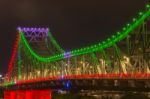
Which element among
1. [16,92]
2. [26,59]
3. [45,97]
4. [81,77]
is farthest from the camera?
[26,59]

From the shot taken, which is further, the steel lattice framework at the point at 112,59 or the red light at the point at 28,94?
the red light at the point at 28,94

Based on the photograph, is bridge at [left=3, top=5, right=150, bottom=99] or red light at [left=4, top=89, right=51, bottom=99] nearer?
bridge at [left=3, top=5, right=150, bottom=99]

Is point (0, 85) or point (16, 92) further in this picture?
point (0, 85)

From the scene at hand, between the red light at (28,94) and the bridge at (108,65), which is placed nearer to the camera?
the bridge at (108,65)

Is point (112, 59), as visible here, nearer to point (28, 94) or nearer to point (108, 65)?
point (108, 65)

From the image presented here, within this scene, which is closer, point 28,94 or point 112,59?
point 112,59

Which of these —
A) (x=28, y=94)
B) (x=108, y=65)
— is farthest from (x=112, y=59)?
(x=28, y=94)

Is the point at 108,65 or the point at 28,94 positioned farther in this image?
the point at 28,94

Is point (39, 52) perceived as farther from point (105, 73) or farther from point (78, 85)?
point (105, 73)

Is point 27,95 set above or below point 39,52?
below

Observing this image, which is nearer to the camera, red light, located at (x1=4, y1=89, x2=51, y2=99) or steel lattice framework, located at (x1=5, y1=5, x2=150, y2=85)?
steel lattice framework, located at (x1=5, y1=5, x2=150, y2=85)

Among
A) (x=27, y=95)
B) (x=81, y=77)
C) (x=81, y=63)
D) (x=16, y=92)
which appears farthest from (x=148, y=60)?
(x=16, y=92)
